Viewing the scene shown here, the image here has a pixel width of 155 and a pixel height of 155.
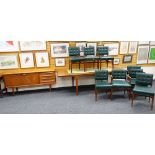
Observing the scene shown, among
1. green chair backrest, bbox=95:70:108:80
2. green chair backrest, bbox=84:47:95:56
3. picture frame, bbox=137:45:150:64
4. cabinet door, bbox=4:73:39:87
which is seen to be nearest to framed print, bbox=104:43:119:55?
green chair backrest, bbox=84:47:95:56

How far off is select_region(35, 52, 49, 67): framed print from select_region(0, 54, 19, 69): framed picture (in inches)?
33.3

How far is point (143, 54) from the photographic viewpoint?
757cm

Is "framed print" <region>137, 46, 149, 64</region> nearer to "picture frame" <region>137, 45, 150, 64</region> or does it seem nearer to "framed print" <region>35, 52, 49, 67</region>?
"picture frame" <region>137, 45, 150, 64</region>

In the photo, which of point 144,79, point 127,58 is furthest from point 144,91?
point 127,58

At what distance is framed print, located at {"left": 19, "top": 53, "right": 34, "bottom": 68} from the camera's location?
6.50 metres

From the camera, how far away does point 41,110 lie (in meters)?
5.00

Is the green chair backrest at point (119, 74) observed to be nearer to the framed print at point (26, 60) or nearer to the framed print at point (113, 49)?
the framed print at point (113, 49)

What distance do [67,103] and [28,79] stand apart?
195 centimetres

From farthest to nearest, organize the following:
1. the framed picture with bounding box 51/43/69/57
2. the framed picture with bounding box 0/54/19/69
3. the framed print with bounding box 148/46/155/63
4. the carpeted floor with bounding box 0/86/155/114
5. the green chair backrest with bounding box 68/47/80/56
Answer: the framed print with bounding box 148/46/155/63
the framed picture with bounding box 51/43/69/57
the green chair backrest with bounding box 68/47/80/56
the framed picture with bounding box 0/54/19/69
the carpeted floor with bounding box 0/86/155/114

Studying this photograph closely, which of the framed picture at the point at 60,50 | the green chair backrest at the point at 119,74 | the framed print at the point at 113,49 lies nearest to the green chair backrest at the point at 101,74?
the green chair backrest at the point at 119,74

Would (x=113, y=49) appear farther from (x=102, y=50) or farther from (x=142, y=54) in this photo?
(x=142, y=54)

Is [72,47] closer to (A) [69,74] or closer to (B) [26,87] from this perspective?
(A) [69,74]
